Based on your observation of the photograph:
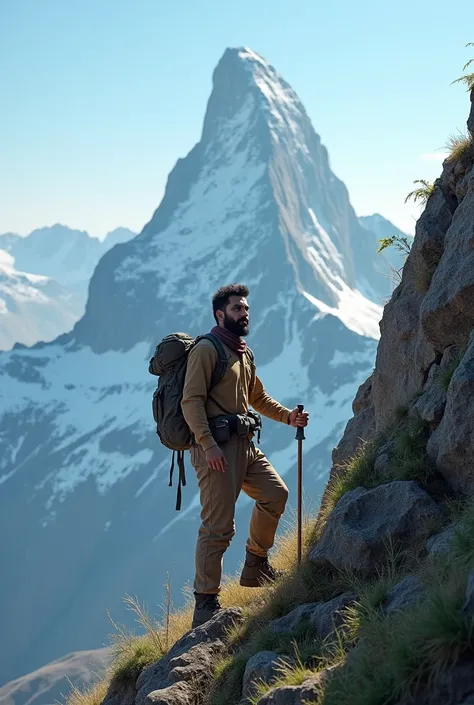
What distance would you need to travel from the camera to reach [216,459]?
26.8 ft

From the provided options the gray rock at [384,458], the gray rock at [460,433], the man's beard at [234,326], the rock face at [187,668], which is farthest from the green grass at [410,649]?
the man's beard at [234,326]

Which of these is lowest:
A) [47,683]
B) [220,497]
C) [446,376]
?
[47,683]

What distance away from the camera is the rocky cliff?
14.2 ft

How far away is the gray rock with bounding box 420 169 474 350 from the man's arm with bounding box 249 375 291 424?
1.77 meters

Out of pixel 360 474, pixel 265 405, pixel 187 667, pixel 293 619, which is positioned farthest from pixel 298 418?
pixel 187 667

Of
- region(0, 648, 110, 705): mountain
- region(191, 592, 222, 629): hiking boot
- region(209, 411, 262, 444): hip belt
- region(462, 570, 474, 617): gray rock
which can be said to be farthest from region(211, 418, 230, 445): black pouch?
region(0, 648, 110, 705): mountain

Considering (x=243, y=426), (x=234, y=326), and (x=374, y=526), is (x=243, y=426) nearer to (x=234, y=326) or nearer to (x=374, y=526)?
(x=234, y=326)

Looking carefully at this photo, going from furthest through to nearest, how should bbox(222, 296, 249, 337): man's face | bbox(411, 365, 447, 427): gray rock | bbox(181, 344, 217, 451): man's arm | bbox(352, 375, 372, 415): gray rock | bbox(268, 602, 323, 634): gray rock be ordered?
bbox(352, 375, 372, 415): gray rock < bbox(222, 296, 249, 337): man's face < bbox(181, 344, 217, 451): man's arm < bbox(411, 365, 447, 427): gray rock < bbox(268, 602, 323, 634): gray rock

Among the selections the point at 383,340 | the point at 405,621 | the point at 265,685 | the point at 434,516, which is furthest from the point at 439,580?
the point at 383,340

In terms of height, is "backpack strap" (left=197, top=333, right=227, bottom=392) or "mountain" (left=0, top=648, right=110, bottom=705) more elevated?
"backpack strap" (left=197, top=333, right=227, bottom=392)

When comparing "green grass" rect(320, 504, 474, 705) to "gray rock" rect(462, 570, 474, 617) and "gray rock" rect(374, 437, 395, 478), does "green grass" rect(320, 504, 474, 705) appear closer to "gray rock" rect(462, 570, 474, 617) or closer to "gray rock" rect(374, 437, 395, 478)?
"gray rock" rect(462, 570, 474, 617)

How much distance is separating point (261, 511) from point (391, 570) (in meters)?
2.68

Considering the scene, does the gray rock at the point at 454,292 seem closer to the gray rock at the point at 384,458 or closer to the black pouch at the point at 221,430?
the gray rock at the point at 384,458

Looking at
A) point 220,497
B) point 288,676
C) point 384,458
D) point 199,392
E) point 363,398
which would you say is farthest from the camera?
point 363,398
